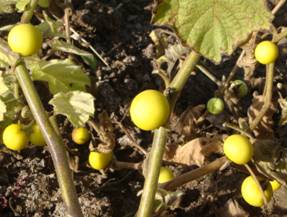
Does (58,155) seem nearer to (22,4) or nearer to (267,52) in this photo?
(22,4)

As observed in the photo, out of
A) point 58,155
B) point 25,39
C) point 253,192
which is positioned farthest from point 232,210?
point 25,39

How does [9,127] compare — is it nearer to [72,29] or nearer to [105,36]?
[72,29]

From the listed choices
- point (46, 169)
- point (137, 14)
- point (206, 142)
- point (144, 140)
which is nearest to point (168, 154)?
point (206, 142)

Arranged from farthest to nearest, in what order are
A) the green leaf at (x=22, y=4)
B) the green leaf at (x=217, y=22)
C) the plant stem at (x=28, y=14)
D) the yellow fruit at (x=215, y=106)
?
the yellow fruit at (x=215, y=106)
the green leaf at (x=22, y=4)
the plant stem at (x=28, y=14)
the green leaf at (x=217, y=22)

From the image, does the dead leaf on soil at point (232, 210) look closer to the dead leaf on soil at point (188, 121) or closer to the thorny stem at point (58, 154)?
the dead leaf on soil at point (188, 121)

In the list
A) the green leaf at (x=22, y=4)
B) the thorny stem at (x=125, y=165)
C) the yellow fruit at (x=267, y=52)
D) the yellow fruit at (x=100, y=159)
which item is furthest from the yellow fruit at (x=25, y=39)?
the yellow fruit at (x=267, y=52)

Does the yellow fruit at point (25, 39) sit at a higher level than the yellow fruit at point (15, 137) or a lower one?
higher

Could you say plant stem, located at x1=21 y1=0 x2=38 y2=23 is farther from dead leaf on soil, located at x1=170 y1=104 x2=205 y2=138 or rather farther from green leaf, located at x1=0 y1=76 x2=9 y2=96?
dead leaf on soil, located at x1=170 y1=104 x2=205 y2=138
